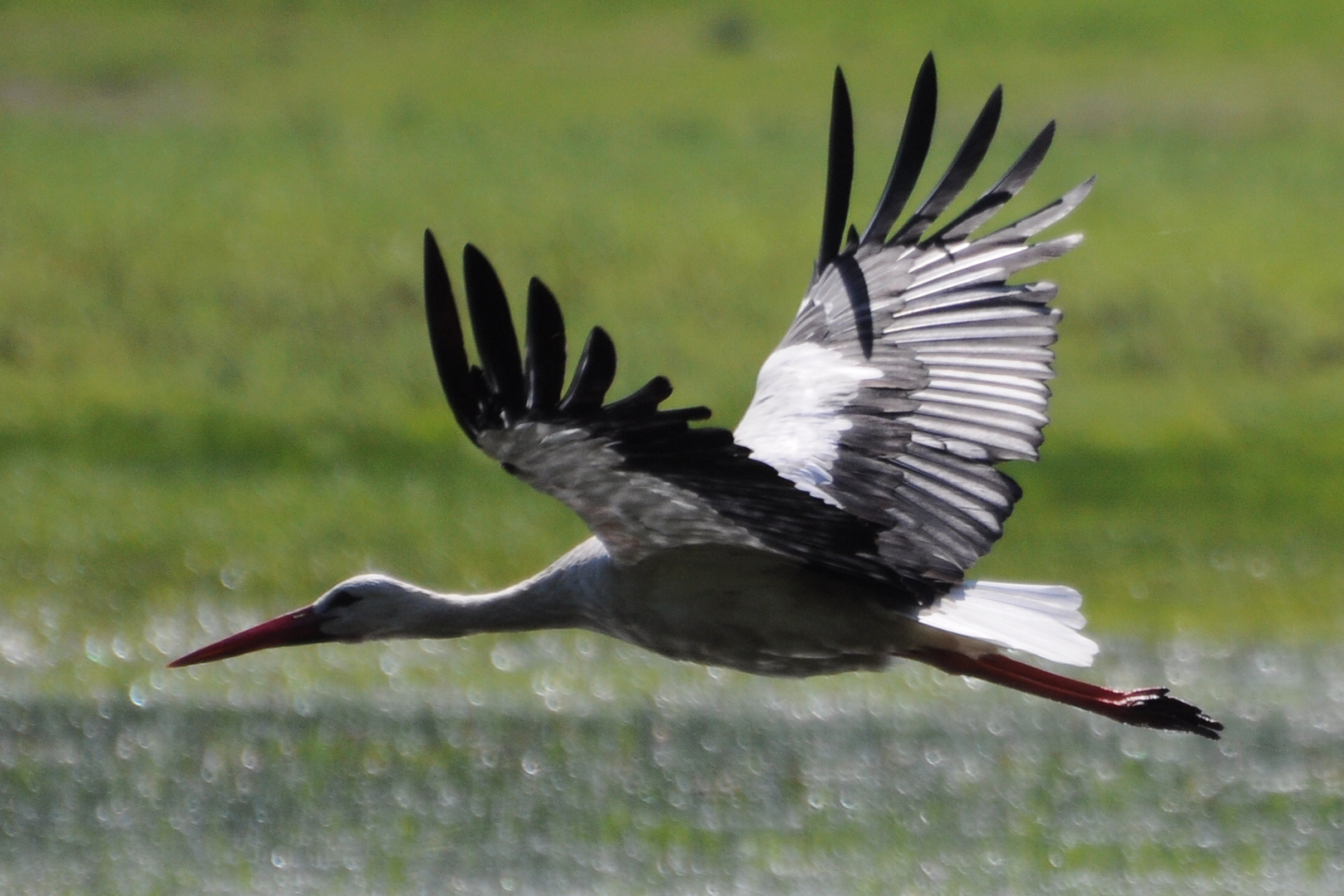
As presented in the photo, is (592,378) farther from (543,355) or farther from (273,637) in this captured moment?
(273,637)

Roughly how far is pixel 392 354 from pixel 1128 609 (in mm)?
6486

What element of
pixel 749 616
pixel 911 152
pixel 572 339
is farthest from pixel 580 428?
pixel 572 339

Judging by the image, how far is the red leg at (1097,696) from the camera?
20.4 ft

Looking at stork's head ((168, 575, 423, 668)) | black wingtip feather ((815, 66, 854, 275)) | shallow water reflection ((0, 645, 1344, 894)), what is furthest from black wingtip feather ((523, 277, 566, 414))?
shallow water reflection ((0, 645, 1344, 894))

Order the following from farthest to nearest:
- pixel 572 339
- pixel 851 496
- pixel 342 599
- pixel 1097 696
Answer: pixel 572 339 < pixel 342 599 < pixel 1097 696 < pixel 851 496

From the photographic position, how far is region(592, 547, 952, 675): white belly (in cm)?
583

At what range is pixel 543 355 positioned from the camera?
15.6ft

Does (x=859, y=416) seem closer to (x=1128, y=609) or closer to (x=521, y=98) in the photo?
(x=1128, y=609)

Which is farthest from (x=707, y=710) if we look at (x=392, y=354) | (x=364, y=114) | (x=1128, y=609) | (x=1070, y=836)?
(x=364, y=114)

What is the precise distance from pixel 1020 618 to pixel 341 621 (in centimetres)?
180

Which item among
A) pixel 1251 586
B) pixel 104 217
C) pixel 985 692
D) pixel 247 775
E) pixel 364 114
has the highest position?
pixel 364 114

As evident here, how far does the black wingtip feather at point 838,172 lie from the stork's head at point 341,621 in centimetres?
156

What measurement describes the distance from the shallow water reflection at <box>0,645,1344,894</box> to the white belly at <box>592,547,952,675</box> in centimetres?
247

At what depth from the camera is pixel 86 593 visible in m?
12.4
